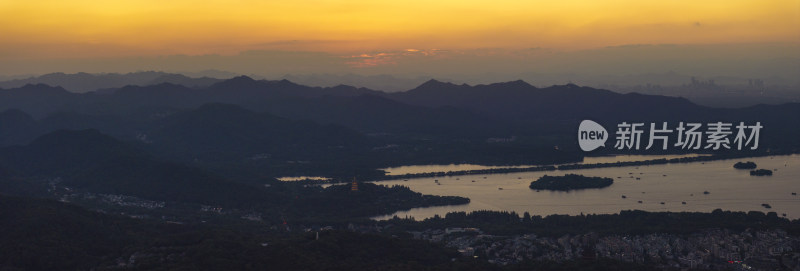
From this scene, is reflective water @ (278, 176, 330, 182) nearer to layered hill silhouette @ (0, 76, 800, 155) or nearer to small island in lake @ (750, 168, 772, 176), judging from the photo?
layered hill silhouette @ (0, 76, 800, 155)

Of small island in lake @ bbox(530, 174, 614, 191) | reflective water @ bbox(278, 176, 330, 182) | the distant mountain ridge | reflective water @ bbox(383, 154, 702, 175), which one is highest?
the distant mountain ridge

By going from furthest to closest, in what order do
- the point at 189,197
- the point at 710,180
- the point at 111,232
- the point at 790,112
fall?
the point at 790,112 → the point at 710,180 → the point at 189,197 → the point at 111,232

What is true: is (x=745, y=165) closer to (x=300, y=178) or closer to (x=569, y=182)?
(x=569, y=182)

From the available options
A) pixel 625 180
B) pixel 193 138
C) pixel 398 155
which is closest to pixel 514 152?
pixel 398 155

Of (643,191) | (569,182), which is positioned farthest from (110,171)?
(643,191)

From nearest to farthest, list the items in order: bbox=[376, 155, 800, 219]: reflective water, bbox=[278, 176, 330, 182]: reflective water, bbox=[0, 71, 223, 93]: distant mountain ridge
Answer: bbox=[376, 155, 800, 219]: reflective water → bbox=[278, 176, 330, 182]: reflective water → bbox=[0, 71, 223, 93]: distant mountain ridge

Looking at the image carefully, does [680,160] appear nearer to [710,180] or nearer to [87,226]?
[710,180]

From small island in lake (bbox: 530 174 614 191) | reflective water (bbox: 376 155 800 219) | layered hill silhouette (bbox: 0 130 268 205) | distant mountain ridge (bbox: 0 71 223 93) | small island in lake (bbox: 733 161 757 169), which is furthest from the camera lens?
distant mountain ridge (bbox: 0 71 223 93)

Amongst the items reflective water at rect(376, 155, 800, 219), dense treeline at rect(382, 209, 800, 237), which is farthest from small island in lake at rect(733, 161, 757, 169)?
dense treeline at rect(382, 209, 800, 237)
